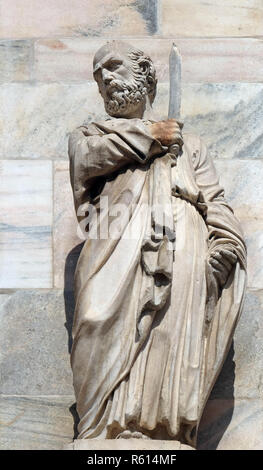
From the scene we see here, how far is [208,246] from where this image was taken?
8.96m

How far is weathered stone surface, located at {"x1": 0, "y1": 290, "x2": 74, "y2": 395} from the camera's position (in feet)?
30.6

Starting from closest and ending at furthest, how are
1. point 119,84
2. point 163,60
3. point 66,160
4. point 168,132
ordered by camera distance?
point 168,132 → point 119,84 → point 66,160 → point 163,60

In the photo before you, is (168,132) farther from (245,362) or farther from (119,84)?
(245,362)

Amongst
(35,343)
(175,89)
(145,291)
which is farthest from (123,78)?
(35,343)

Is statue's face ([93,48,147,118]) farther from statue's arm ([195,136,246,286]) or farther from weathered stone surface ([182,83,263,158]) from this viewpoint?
weathered stone surface ([182,83,263,158])

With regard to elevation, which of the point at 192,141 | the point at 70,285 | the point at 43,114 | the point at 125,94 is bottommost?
the point at 70,285

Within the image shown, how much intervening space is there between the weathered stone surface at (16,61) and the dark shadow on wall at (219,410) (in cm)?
178

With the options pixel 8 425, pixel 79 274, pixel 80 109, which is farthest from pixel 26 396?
pixel 80 109

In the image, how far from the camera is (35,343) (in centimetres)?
940

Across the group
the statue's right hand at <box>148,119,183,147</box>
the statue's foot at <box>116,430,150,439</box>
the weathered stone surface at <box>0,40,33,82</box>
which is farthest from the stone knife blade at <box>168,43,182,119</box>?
the statue's foot at <box>116,430,150,439</box>

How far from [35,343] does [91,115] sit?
123cm

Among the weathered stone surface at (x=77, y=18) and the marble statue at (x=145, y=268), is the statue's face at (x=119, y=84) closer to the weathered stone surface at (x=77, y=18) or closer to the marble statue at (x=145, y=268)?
the marble statue at (x=145, y=268)

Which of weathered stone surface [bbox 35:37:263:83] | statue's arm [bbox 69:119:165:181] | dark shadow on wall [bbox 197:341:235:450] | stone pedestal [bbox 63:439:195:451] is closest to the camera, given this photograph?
stone pedestal [bbox 63:439:195:451]
